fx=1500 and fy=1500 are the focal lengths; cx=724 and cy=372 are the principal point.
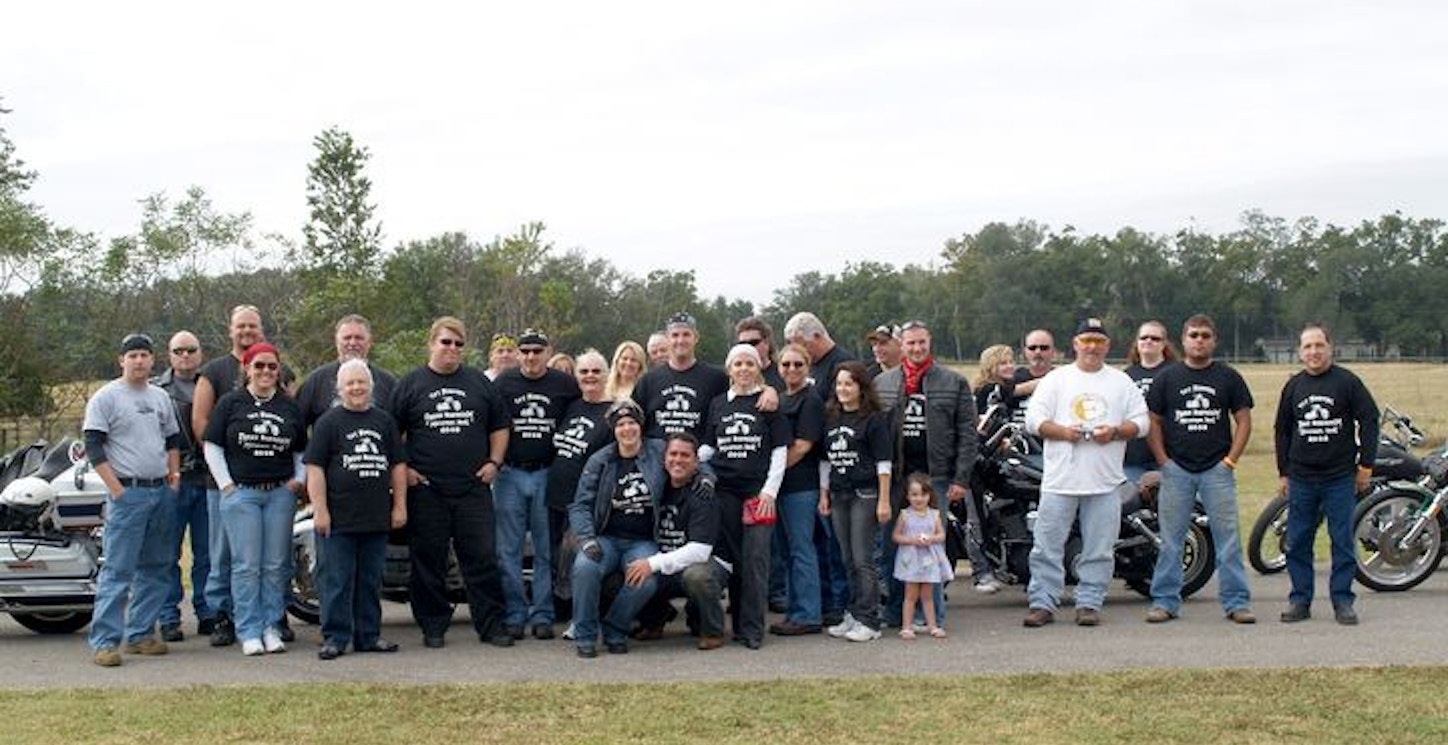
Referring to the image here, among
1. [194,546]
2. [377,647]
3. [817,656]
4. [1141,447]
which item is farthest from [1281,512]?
[194,546]

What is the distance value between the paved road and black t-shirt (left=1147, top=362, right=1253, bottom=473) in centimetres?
97

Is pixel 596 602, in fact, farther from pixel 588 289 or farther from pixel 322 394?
pixel 588 289

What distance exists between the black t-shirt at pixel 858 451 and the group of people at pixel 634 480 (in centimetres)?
1

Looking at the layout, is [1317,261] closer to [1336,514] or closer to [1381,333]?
[1381,333]

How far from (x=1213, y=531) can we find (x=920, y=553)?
5.99ft

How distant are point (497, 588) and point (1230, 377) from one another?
4431mm

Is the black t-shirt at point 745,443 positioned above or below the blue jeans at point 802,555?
above

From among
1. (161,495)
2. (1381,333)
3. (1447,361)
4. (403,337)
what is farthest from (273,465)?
(1381,333)

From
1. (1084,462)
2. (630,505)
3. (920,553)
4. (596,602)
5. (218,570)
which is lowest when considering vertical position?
(596,602)

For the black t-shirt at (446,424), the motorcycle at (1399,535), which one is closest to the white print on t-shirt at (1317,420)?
the motorcycle at (1399,535)

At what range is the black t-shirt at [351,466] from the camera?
25.6 feet

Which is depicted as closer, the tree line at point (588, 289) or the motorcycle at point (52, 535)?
the motorcycle at point (52, 535)

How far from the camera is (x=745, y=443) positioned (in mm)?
8227

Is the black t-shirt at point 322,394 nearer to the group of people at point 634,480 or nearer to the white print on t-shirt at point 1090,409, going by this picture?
the group of people at point 634,480
